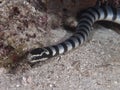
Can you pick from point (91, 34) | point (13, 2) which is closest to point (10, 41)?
point (13, 2)

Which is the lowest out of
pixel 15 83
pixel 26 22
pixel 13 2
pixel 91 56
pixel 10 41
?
pixel 15 83

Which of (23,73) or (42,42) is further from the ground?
(42,42)

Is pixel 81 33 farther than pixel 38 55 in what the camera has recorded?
Yes

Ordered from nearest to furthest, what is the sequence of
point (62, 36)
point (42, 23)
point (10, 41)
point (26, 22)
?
point (10, 41) → point (26, 22) → point (42, 23) → point (62, 36)

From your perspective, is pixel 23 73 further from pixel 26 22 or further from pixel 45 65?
pixel 26 22

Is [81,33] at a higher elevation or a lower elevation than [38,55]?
higher
